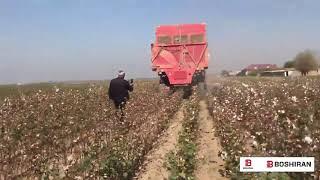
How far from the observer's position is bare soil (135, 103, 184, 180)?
9.62 meters

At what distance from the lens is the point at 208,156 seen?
449 inches

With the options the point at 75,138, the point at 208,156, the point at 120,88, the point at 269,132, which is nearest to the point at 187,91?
the point at 120,88

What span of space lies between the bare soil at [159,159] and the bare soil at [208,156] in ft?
2.01

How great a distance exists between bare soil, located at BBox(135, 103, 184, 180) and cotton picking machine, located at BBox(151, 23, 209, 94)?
8784mm

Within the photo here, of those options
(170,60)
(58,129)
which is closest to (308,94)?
(58,129)

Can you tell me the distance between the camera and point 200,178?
374 inches

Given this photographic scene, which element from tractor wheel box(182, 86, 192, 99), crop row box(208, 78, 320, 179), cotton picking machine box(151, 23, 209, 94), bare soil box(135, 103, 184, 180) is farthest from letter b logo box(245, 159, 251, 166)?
tractor wheel box(182, 86, 192, 99)

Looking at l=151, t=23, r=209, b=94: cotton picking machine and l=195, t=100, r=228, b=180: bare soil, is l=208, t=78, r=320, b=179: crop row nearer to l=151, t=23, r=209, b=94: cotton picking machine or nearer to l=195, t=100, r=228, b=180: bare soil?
l=195, t=100, r=228, b=180: bare soil

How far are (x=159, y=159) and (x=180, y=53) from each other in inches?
556

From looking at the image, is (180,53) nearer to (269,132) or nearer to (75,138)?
(75,138)

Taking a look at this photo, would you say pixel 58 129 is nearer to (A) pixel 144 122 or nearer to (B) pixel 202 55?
(A) pixel 144 122

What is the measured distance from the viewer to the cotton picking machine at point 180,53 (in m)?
24.7

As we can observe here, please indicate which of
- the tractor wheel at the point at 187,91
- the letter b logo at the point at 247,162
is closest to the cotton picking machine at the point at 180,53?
the tractor wheel at the point at 187,91

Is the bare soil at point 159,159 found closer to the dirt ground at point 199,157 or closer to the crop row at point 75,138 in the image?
the dirt ground at point 199,157
